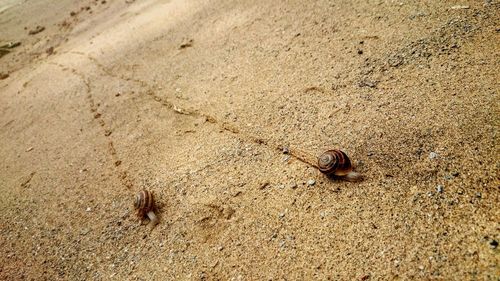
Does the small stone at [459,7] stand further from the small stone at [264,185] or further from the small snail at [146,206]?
the small snail at [146,206]

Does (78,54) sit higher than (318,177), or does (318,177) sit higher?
(78,54)

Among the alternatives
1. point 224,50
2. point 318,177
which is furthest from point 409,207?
point 224,50

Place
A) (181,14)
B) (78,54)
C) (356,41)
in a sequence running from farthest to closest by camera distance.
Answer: (78,54), (181,14), (356,41)

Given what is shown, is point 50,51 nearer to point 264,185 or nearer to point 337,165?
point 264,185

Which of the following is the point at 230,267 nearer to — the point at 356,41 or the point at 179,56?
the point at 356,41

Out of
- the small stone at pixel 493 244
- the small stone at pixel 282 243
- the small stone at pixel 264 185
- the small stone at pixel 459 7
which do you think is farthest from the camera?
the small stone at pixel 459 7

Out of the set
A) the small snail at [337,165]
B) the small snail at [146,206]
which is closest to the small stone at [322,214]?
the small snail at [337,165]

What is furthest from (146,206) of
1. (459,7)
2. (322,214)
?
A: (459,7)
